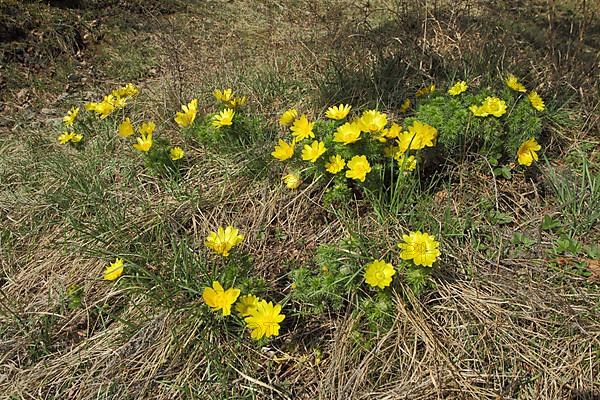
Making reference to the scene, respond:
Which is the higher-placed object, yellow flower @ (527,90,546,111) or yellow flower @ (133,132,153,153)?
yellow flower @ (527,90,546,111)

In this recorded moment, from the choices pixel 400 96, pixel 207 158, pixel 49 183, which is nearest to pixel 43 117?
pixel 49 183

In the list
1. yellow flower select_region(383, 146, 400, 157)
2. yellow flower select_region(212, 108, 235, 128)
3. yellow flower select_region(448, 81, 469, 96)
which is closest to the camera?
yellow flower select_region(383, 146, 400, 157)

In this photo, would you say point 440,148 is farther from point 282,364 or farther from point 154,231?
point 154,231

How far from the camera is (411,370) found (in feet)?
5.79

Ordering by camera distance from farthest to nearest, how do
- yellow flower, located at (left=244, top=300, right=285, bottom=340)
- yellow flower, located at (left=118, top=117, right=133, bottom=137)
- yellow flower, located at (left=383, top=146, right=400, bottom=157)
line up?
yellow flower, located at (left=118, top=117, right=133, bottom=137) < yellow flower, located at (left=383, top=146, right=400, bottom=157) < yellow flower, located at (left=244, top=300, right=285, bottom=340)

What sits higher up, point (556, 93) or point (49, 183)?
point (556, 93)

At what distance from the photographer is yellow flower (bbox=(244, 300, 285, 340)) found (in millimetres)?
1754

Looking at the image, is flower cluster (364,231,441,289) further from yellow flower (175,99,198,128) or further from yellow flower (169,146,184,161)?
yellow flower (175,99,198,128)

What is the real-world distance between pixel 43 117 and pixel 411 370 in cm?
359

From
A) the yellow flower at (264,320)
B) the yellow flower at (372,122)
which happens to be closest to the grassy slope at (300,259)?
the yellow flower at (264,320)

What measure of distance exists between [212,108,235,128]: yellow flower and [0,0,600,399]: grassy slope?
0.20m

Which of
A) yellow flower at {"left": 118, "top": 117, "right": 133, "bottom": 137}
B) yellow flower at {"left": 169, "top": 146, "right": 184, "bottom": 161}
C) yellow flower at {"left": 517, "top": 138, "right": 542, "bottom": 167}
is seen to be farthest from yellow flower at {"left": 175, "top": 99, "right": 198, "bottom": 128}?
yellow flower at {"left": 517, "top": 138, "right": 542, "bottom": 167}

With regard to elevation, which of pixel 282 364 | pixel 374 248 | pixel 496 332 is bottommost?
pixel 282 364

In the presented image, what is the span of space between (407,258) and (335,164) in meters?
0.60
